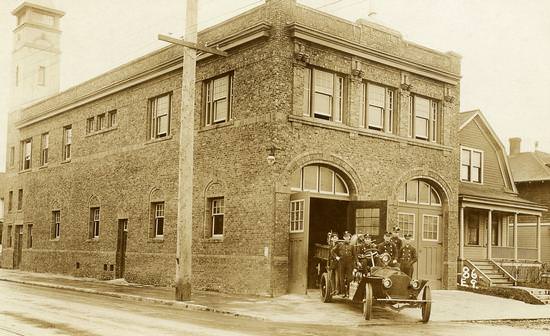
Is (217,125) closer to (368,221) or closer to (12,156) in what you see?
(368,221)

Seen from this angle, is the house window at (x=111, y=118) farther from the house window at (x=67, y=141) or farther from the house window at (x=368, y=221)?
the house window at (x=368, y=221)


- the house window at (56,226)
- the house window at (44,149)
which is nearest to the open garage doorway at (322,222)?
the house window at (56,226)

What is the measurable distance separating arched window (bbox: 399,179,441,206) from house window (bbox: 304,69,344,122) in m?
4.16

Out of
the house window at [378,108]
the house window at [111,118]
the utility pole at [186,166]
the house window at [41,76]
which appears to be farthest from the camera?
the house window at [41,76]

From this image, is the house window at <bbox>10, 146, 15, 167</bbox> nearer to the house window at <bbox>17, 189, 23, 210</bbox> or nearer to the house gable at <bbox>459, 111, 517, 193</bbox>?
the house window at <bbox>17, 189, 23, 210</bbox>

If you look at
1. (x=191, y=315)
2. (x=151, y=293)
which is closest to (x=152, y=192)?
(x=151, y=293)

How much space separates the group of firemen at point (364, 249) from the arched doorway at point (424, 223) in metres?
6.96

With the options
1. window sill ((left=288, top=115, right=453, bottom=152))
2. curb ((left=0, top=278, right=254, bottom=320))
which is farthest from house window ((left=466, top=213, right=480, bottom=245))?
curb ((left=0, top=278, right=254, bottom=320))

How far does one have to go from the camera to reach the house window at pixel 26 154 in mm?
38062

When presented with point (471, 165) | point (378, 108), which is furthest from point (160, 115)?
point (471, 165)

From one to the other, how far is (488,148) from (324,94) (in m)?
15.7

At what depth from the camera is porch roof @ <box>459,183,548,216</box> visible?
28.3m

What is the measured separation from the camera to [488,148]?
113ft

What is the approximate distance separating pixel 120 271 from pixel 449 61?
635 inches
